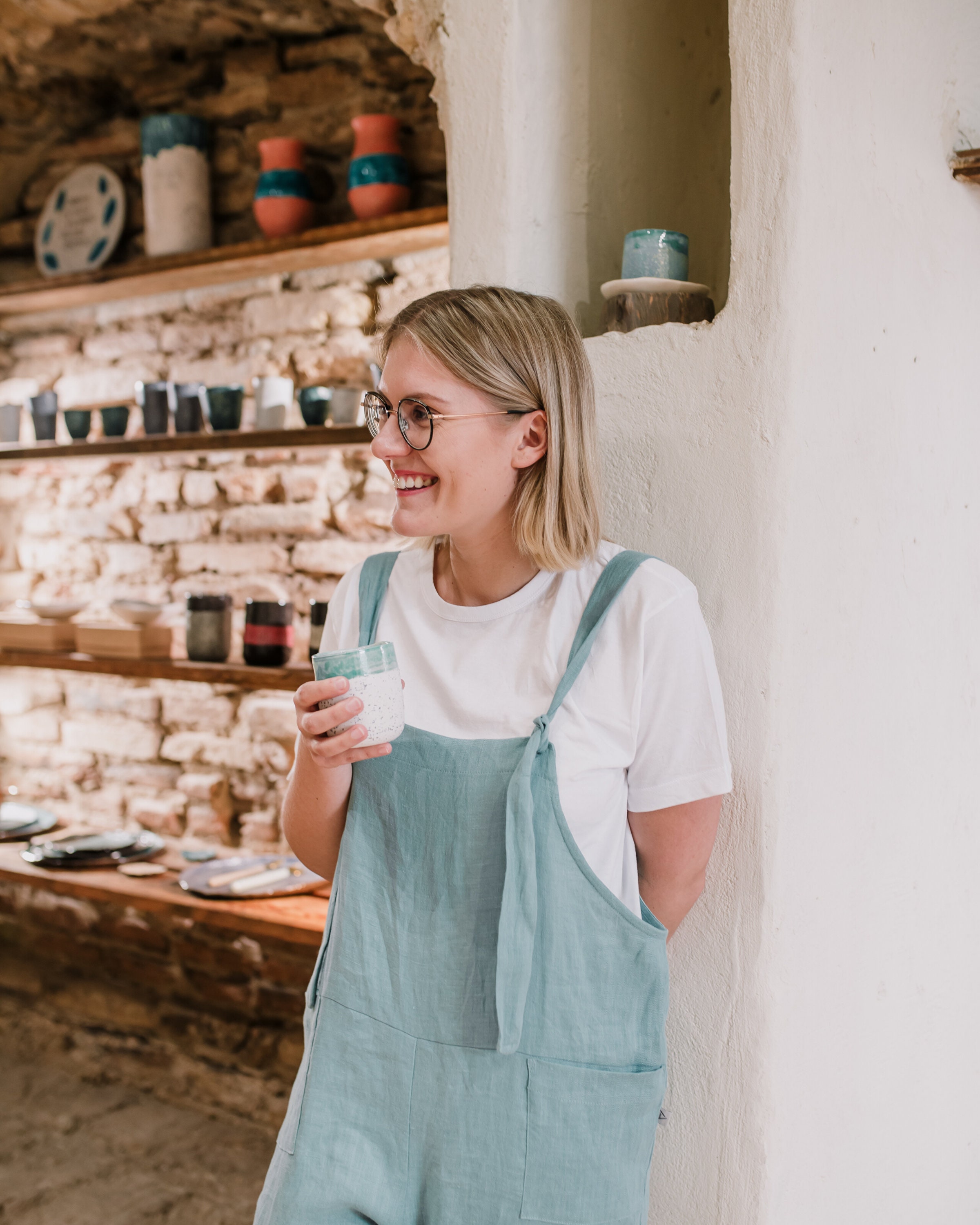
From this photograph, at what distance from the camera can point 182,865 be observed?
2.78m

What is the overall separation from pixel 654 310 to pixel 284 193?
1.57 metres

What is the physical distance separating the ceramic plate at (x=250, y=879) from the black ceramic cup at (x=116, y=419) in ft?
4.24

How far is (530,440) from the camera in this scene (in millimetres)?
1237

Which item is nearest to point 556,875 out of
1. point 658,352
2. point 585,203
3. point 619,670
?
point 619,670

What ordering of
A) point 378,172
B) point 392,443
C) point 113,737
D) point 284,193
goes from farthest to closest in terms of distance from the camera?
1. point 113,737
2. point 284,193
3. point 378,172
4. point 392,443

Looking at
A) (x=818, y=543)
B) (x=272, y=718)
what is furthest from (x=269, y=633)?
(x=818, y=543)

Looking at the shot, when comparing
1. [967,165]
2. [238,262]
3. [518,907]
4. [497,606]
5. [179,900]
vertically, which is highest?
[238,262]

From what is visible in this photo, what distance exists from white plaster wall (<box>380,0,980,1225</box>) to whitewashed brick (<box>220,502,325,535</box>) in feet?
4.72

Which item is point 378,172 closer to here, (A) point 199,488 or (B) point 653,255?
(A) point 199,488

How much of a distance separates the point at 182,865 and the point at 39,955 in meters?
1.06

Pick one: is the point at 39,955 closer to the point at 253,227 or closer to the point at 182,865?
the point at 182,865

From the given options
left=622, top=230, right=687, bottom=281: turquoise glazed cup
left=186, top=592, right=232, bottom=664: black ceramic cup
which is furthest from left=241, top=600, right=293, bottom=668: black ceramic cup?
left=622, top=230, right=687, bottom=281: turquoise glazed cup

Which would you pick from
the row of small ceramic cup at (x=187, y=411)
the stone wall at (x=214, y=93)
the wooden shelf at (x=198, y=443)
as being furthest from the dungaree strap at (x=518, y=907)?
the stone wall at (x=214, y=93)

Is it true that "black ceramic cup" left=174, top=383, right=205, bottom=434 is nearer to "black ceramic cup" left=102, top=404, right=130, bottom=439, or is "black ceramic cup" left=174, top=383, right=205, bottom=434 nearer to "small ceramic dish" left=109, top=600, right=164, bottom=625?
"black ceramic cup" left=102, top=404, right=130, bottom=439
